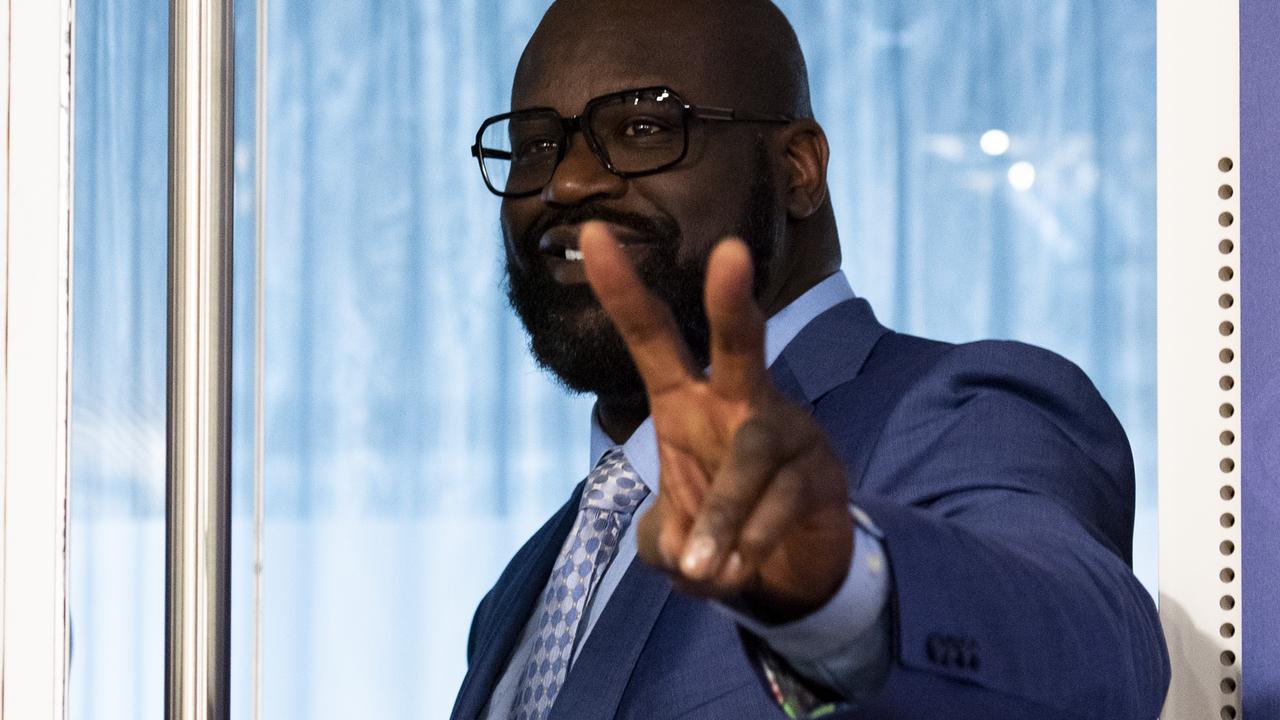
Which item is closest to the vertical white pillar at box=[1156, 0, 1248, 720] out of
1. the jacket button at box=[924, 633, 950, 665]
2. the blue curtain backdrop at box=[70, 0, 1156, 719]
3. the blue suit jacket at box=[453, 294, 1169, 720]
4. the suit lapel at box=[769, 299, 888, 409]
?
the blue suit jacket at box=[453, 294, 1169, 720]

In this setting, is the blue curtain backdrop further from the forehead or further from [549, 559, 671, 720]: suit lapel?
[549, 559, 671, 720]: suit lapel

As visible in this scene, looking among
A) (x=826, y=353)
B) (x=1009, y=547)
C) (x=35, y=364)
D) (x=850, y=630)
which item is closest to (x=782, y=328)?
(x=826, y=353)

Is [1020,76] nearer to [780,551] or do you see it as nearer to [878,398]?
[878,398]

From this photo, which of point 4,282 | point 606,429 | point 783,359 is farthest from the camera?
point 4,282

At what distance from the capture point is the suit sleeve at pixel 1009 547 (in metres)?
0.58

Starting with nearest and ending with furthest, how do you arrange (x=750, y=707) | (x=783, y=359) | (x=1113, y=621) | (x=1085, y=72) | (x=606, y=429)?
(x=1113, y=621)
(x=750, y=707)
(x=783, y=359)
(x=606, y=429)
(x=1085, y=72)

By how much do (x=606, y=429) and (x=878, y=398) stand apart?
335mm

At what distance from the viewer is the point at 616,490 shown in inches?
42.7

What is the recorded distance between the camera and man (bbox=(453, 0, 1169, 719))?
50 centimetres

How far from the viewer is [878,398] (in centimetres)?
96

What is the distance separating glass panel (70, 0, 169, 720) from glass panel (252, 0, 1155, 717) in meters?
0.24

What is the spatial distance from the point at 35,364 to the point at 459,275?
163cm

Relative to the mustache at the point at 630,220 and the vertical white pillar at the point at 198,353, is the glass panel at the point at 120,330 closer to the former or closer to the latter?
the vertical white pillar at the point at 198,353

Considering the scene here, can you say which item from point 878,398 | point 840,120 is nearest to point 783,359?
point 878,398
